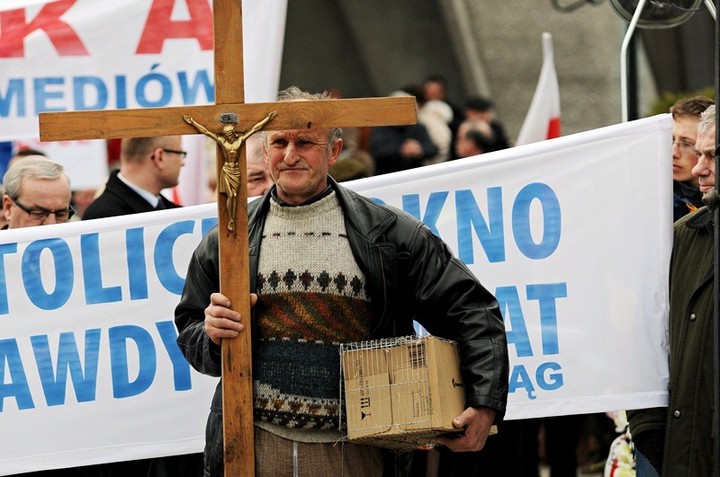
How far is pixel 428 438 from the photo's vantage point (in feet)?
17.6

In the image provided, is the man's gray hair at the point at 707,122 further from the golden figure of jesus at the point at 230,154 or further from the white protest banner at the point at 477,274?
the golden figure of jesus at the point at 230,154

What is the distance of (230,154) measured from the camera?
5.30 meters

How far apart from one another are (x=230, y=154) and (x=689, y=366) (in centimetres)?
218

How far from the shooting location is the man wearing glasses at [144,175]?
819 centimetres

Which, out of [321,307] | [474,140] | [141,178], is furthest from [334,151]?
[474,140]

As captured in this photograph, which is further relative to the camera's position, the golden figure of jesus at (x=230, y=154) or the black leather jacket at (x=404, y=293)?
the black leather jacket at (x=404, y=293)

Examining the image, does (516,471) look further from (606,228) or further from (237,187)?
(237,187)

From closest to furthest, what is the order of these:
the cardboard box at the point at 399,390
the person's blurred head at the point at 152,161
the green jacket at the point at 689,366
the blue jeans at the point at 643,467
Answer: the cardboard box at the point at 399,390 → the green jacket at the point at 689,366 → the blue jeans at the point at 643,467 → the person's blurred head at the point at 152,161

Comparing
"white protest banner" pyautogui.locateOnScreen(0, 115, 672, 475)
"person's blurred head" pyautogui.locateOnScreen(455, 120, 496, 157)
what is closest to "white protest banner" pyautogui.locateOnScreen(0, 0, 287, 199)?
"white protest banner" pyautogui.locateOnScreen(0, 115, 672, 475)

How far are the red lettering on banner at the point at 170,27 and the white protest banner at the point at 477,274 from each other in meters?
2.24

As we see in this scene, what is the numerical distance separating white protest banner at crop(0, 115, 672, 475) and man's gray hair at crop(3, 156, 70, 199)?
0.53 metres

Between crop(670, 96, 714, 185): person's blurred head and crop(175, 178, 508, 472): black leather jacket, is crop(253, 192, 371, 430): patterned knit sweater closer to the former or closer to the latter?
crop(175, 178, 508, 472): black leather jacket

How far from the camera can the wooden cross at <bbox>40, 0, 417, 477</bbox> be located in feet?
17.3

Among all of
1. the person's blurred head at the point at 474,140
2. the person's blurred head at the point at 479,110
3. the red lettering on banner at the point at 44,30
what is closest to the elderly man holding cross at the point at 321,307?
the red lettering on banner at the point at 44,30
